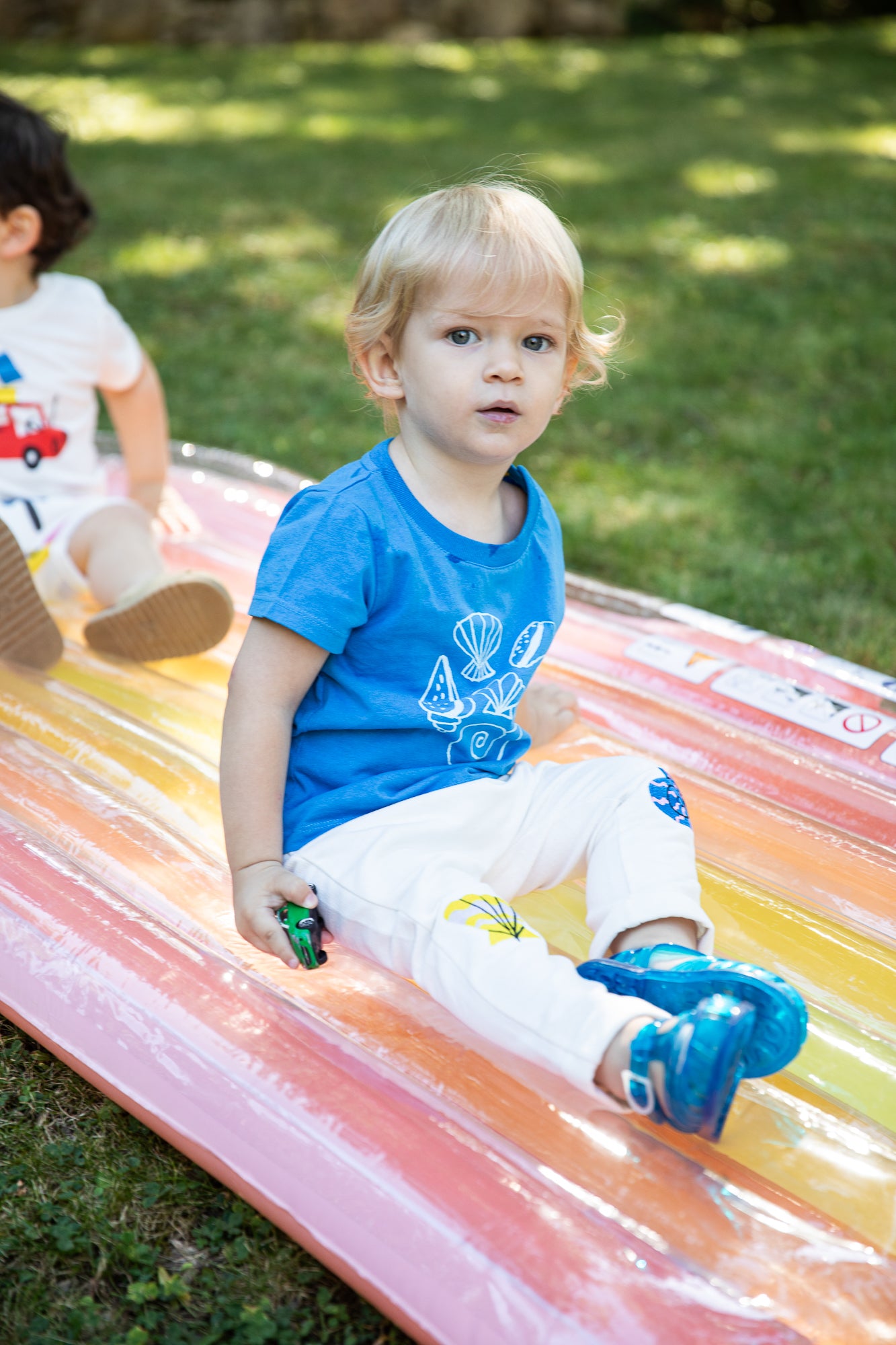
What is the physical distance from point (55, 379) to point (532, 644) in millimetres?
1306

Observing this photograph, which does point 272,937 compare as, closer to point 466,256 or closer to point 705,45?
point 466,256

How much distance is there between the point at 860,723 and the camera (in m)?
2.16

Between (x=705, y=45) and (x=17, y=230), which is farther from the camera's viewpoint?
(x=705, y=45)

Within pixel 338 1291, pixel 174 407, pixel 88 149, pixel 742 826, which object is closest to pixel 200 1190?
pixel 338 1291

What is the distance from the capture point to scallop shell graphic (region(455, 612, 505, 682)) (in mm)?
1666

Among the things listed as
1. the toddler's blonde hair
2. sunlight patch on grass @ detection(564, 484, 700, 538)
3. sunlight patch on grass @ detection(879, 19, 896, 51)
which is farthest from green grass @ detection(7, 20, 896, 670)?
sunlight patch on grass @ detection(879, 19, 896, 51)

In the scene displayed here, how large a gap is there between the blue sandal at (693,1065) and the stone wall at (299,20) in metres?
10.5

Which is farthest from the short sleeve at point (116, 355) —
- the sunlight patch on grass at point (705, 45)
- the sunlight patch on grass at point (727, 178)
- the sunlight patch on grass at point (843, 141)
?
the sunlight patch on grass at point (705, 45)

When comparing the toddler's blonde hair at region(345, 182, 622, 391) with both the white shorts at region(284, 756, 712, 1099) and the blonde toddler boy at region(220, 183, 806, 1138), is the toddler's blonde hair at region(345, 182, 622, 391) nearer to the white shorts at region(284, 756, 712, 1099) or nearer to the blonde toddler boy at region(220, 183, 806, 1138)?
the blonde toddler boy at region(220, 183, 806, 1138)

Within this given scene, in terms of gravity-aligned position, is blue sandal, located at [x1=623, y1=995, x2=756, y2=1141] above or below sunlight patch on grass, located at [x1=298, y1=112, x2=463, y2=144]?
above

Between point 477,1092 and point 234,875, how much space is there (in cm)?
39

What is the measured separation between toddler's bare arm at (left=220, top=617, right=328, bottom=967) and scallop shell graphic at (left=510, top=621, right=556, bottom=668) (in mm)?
280

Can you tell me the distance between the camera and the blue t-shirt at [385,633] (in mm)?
1580

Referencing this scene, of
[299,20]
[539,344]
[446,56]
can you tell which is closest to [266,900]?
[539,344]
